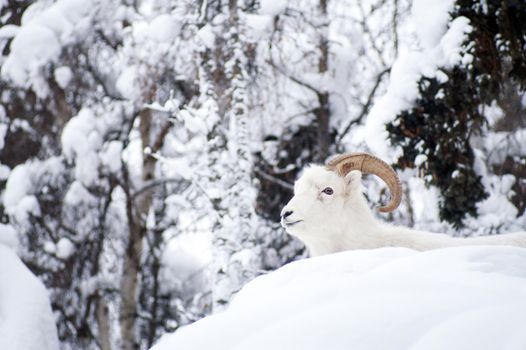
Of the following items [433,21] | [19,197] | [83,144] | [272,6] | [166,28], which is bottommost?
[19,197]

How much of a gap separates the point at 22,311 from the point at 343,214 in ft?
9.95

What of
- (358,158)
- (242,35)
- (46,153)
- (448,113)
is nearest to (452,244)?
(358,158)

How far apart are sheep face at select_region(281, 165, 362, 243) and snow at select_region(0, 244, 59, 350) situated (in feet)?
8.34

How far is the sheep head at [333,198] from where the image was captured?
4.88 m

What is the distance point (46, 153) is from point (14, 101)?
1159 mm

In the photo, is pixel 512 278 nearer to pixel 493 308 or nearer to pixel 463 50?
pixel 493 308

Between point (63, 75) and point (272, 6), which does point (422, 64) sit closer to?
point (272, 6)

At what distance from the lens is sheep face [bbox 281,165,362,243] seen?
486 cm

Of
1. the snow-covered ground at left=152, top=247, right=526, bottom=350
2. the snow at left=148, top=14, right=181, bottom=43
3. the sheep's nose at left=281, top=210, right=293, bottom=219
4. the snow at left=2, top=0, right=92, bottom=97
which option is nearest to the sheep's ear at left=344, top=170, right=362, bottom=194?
the sheep's nose at left=281, top=210, right=293, bottom=219

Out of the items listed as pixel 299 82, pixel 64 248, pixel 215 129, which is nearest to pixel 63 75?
pixel 64 248

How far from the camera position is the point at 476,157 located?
8.27 meters

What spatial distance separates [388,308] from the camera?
243cm

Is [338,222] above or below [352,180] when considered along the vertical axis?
below

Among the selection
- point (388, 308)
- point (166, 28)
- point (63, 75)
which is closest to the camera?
point (388, 308)
